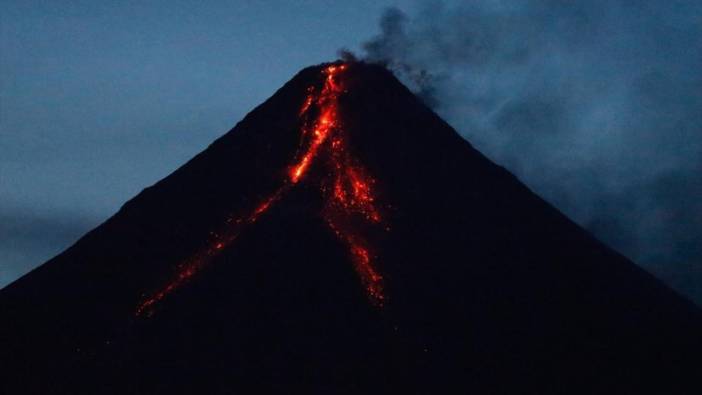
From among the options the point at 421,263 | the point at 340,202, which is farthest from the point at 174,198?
the point at 421,263

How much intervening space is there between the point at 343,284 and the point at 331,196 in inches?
139

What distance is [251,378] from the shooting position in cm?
2917

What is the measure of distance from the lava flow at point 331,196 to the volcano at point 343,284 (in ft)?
0.18

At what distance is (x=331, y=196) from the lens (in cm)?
3403

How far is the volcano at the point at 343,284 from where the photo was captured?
2986 cm

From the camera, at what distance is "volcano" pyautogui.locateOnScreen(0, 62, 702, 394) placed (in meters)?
29.9

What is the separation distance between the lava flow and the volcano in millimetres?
54

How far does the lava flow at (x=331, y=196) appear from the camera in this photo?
3228 cm

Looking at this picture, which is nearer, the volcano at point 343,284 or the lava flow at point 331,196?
the volcano at point 343,284

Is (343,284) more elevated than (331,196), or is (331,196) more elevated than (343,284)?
(331,196)

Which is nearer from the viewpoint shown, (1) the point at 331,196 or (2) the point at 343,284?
(2) the point at 343,284

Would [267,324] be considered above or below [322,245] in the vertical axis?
below

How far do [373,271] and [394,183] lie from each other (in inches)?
145

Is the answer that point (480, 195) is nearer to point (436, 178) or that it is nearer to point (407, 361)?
point (436, 178)
